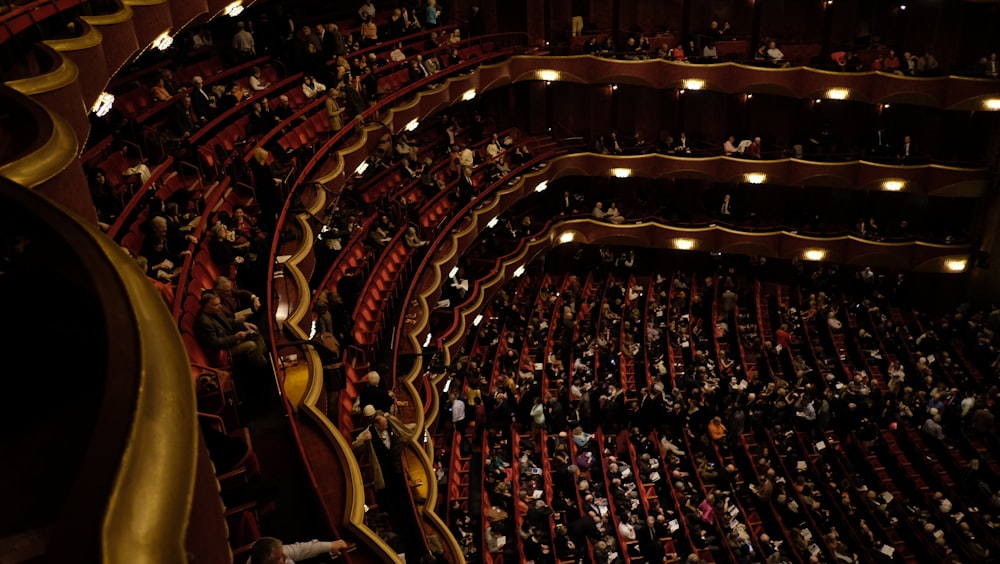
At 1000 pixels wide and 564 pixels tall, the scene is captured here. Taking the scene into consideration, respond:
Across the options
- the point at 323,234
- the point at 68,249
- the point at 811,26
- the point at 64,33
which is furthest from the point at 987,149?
the point at 68,249

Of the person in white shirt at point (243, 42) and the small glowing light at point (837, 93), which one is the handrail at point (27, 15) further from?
the small glowing light at point (837, 93)

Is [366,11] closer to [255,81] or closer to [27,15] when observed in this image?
[255,81]

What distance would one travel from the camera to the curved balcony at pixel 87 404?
1.53 m

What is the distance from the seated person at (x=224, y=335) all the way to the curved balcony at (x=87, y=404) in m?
3.57

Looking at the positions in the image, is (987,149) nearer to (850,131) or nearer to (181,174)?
(850,131)

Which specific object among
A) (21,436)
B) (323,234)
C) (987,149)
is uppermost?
(21,436)

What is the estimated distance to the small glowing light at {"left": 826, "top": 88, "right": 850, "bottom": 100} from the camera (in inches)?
634

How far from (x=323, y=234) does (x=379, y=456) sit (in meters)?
4.21

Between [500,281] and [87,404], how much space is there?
41.8 ft

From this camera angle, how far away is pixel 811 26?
17016mm

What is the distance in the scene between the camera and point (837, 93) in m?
16.2

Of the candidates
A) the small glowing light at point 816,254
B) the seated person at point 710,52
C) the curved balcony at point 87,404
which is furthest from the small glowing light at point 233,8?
the small glowing light at point 816,254

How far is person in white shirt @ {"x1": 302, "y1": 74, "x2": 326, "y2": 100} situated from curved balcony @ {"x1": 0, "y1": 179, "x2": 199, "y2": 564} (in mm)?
10114

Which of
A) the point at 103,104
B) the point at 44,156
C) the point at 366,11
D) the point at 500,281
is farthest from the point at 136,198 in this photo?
the point at 366,11
